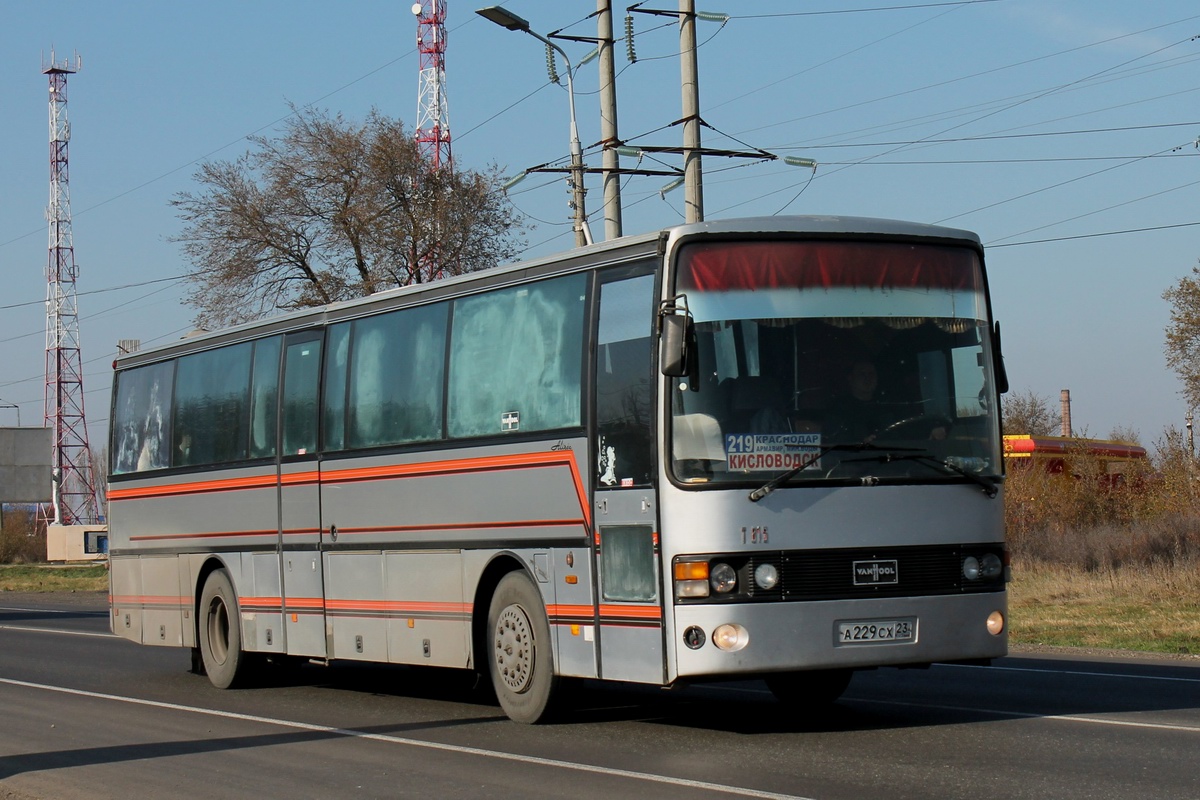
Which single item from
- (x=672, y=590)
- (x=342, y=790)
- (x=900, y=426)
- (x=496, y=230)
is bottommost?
(x=342, y=790)

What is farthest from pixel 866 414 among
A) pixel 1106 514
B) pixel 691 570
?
pixel 1106 514

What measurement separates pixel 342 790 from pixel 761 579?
2.87 metres

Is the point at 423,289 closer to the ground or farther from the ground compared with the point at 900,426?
farther from the ground

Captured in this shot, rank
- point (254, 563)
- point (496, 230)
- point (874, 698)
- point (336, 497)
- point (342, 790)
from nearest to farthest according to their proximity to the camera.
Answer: point (342, 790) → point (874, 698) → point (336, 497) → point (254, 563) → point (496, 230)

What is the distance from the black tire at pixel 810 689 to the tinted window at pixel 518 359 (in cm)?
273

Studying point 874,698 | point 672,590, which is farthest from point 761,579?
point 874,698

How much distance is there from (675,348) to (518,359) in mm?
2389

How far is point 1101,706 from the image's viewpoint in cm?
1243

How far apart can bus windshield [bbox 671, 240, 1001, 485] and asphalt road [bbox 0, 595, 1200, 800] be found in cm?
180

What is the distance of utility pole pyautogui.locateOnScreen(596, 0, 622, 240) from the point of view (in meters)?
25.4

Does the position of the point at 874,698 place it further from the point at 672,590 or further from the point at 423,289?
the point at 423,289

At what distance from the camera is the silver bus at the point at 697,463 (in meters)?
10.6

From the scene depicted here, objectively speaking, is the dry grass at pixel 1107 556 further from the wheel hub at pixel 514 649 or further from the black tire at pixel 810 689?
the wheel hub at pixel 514 649

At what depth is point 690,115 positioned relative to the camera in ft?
75.5
